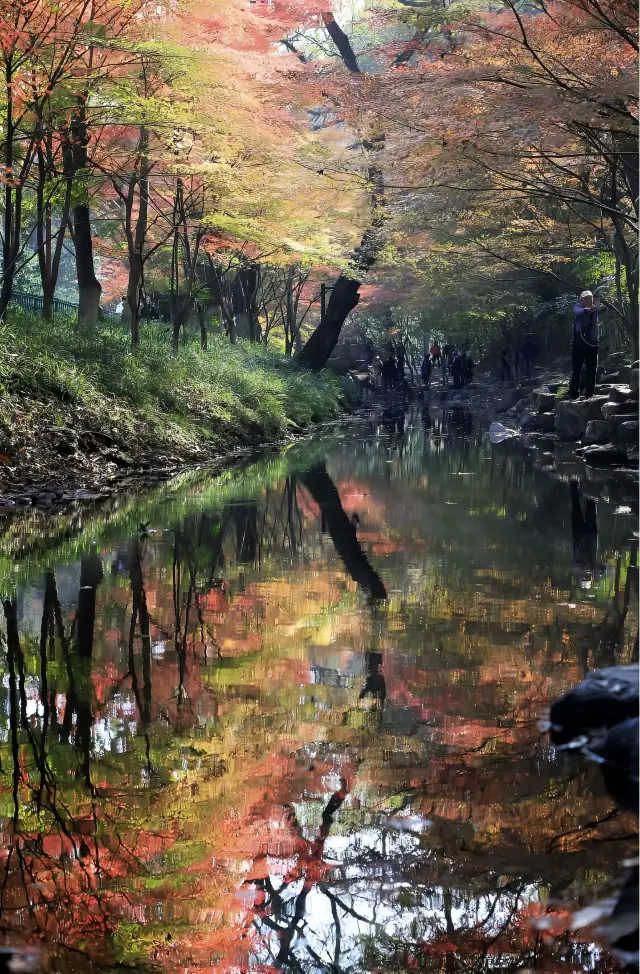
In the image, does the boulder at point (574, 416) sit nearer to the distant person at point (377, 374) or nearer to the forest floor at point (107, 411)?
the forest floor at point (107, 411)

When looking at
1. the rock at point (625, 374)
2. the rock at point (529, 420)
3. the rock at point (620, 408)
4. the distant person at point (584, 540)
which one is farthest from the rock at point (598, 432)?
the rock at point (529, 420)

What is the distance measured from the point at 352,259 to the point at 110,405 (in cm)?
1488

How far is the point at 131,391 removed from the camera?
14008mm

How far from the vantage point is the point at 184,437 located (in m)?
15.0

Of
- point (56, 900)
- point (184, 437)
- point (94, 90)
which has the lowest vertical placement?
point (56, 900)

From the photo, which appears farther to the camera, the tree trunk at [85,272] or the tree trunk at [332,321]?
the tree trunk at [332,321]

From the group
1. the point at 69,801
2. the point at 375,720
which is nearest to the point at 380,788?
the point at 375,720

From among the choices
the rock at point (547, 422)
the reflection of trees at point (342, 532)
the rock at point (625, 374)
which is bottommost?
the reflection of trees at point (342, 532)

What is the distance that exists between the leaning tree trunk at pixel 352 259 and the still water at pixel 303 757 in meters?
13.9

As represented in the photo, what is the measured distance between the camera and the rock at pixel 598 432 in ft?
53.6

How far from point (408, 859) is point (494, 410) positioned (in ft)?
108

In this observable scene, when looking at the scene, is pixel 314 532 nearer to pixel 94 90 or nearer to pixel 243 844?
pixel 243 844

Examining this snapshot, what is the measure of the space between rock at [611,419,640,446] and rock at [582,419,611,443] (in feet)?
2.32

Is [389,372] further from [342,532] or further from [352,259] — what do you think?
[342,532]
